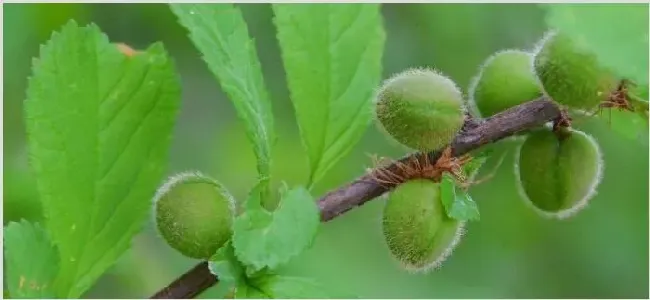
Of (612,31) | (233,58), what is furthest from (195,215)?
(612,31)

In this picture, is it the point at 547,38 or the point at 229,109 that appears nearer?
the point at 547,38

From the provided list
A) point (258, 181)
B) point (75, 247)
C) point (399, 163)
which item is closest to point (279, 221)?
point (258, 181)

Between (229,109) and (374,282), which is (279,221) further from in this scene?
(229,109)

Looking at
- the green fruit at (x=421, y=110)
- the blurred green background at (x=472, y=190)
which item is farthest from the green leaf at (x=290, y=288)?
the blurred green background at (x=472, y=190)

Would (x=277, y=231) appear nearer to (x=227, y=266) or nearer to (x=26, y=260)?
(x=227, y=266)

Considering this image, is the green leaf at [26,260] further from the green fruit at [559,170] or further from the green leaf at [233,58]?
the green fruit at [559,170]
